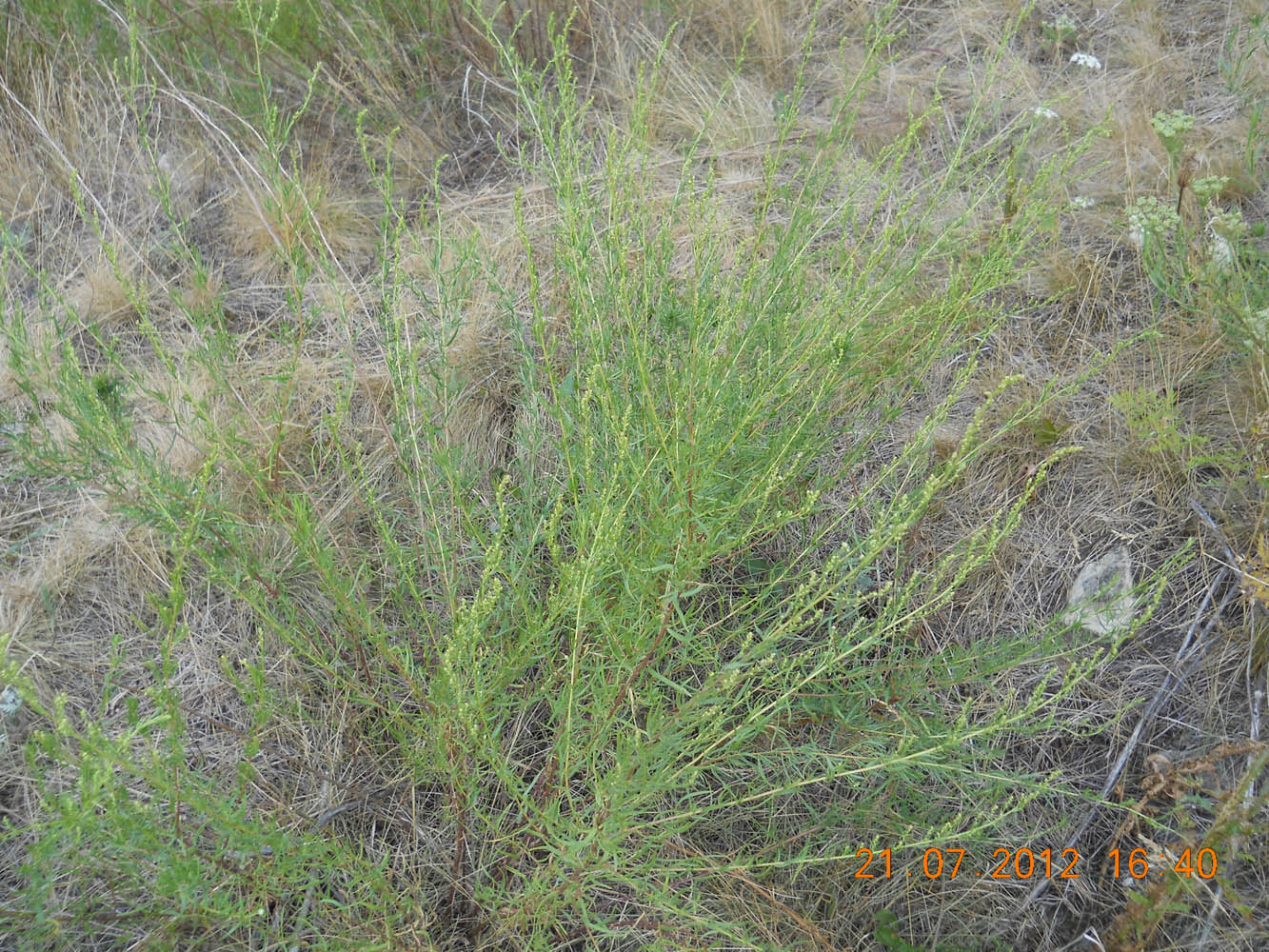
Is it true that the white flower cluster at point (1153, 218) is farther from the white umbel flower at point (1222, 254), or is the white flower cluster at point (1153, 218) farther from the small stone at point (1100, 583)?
the small stone at point (1100, 583)

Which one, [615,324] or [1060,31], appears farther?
[1060,31]

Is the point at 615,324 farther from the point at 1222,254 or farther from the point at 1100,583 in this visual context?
the point at 1222,254

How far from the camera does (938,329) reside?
225 centimetres

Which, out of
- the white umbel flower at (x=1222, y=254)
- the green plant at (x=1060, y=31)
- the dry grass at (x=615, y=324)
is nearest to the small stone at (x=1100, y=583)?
the dry grass at (x=615, y=324)

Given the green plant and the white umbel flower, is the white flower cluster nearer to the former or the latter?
the white umbel flower

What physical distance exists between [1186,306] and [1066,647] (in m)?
1.09

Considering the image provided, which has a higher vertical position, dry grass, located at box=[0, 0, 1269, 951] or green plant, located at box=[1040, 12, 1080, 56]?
green plant, located at box=[1040, 12, 1080, 56]
